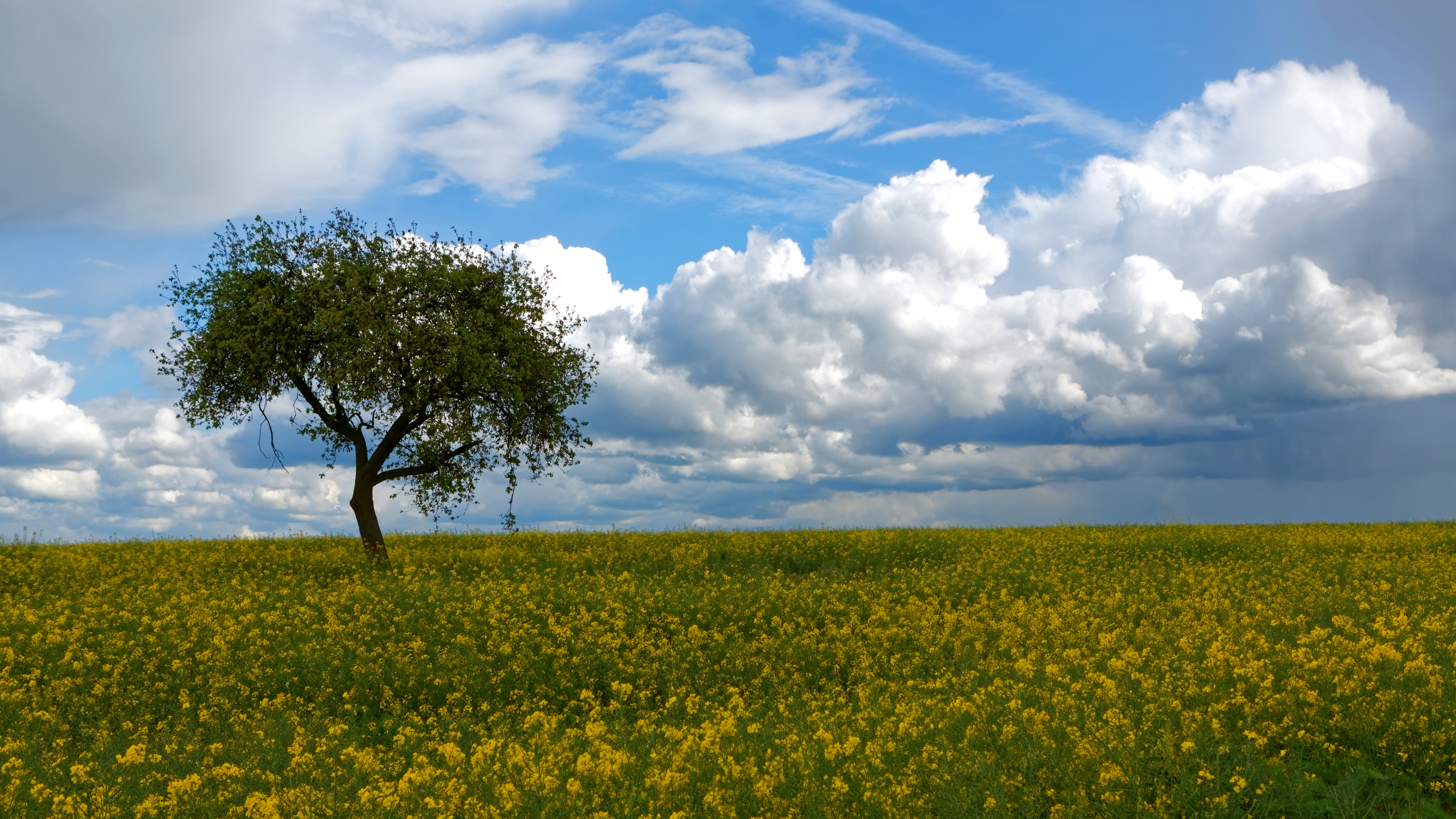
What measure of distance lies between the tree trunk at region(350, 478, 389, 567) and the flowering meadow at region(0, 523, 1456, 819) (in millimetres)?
1095

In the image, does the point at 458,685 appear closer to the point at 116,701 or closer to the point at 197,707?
the point at 197,707

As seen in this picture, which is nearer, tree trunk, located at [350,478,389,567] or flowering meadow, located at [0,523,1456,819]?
flowering meadow, located at [0,523,1456,819]

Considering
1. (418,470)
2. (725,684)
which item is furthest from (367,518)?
(725,684)

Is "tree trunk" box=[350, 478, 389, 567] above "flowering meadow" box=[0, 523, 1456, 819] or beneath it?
above

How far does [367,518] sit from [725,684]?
53.8 feet

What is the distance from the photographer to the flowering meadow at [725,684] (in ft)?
27.0

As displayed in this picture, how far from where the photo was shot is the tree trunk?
2702 centimetres

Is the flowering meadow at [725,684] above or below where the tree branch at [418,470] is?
below

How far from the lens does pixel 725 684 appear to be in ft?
48.5

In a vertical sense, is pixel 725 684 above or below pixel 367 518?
below

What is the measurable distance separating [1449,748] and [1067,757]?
→ 3714 mm

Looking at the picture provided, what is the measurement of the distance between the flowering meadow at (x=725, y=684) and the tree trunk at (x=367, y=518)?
1095mm

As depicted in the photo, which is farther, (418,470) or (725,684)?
(418,470)

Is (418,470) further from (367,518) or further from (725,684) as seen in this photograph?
(725,684)
